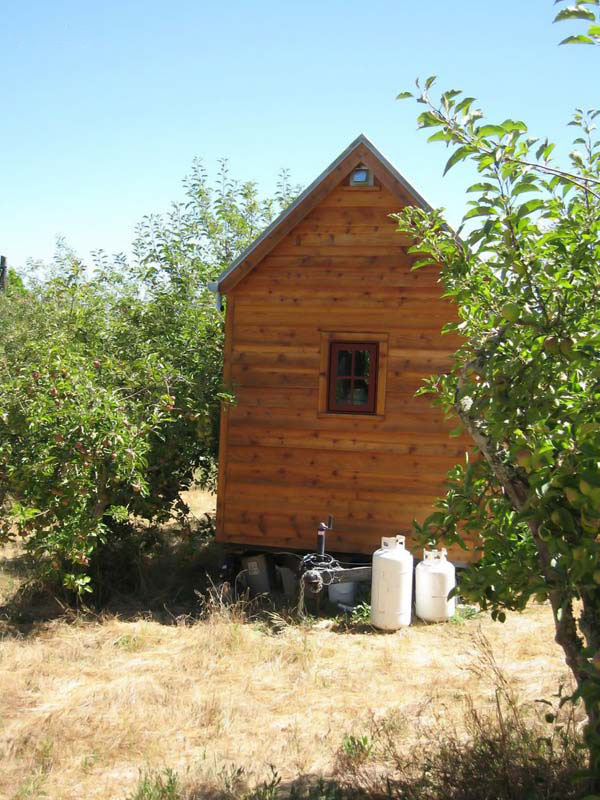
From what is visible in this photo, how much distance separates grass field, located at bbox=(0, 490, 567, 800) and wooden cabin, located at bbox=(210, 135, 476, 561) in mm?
1585

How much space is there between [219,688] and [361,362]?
4785 mm

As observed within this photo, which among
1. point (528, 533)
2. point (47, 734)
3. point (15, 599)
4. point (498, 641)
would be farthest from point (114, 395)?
point (528, 533)

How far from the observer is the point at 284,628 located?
882 cm

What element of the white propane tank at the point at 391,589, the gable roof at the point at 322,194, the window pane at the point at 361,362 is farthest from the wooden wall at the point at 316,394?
the white propane tank at the point at 391,589

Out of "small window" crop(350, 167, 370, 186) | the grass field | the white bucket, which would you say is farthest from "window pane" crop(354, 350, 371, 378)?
the grass field

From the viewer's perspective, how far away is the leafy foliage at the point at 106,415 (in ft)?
28.1

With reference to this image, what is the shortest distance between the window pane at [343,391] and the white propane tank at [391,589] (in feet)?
6.85

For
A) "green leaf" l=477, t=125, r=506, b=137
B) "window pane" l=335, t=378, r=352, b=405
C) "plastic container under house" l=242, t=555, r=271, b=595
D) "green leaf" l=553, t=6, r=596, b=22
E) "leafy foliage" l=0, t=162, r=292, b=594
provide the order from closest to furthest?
"green leaf" l=553, t=6, r=596, b=22
"green leaf" l=477, t=125, r=506, b=137
"leafy foliage" l=0, t=162, r=292, b=594
"window pane" l=335, t=378, r=352, b=405
"plastic container under house" l=242, t=555, r=271, b=595

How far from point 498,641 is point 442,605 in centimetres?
95

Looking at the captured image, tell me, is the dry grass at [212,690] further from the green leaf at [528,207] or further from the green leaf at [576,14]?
the green leaf at [576,14]

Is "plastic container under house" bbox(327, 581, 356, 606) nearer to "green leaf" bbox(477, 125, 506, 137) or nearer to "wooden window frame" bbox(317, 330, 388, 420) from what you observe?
"wooden window frame" bbox(317, 330, 388, 420)

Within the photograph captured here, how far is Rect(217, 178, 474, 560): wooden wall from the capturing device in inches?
388

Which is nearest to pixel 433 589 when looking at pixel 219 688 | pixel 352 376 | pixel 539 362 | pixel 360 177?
pixel 352 376

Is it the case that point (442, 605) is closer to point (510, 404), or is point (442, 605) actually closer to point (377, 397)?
point (377, 397)
